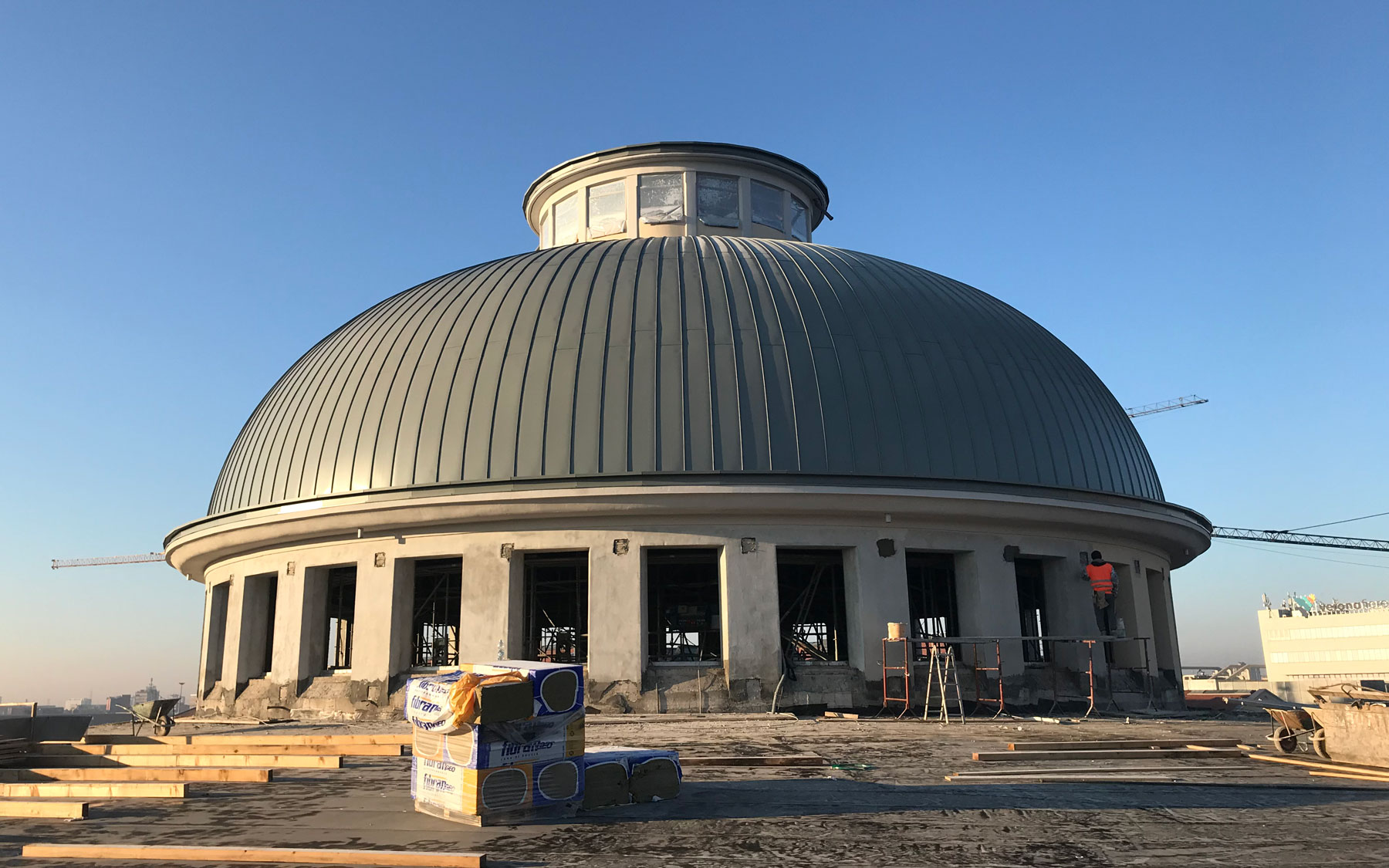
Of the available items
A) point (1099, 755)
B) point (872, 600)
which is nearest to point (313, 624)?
point (872, 600)

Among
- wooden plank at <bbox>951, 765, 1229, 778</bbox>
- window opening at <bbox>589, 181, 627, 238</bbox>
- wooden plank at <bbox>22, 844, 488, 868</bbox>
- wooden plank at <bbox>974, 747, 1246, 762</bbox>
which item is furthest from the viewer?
window opening at <bbox>589, 181, 627, 238</bbox>

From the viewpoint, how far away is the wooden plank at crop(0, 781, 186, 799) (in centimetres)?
1042

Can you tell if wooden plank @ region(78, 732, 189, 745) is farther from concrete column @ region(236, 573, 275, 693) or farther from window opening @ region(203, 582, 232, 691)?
window opening @ region(203, 582, 232, 691)

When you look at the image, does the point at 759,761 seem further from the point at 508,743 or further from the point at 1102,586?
the point at 1102,586

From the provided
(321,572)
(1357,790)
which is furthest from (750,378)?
(1357,790)

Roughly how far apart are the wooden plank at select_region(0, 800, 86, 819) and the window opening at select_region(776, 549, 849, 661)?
14.6m

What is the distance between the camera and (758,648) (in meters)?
20.5

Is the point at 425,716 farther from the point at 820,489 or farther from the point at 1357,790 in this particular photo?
the point at 820,489

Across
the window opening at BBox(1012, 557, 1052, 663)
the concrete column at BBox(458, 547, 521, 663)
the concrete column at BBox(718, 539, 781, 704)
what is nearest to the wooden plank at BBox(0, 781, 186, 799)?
the concrete column at BBox(458, 547, 521, 663)

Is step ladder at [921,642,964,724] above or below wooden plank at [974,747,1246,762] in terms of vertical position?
above

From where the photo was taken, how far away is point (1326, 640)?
10456 centimetres

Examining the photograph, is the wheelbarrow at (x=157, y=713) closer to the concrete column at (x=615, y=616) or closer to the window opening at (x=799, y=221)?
the concrete column at (x=615, y=616)

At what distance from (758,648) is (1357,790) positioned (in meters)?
11.7

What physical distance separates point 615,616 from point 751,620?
286 centimetres
